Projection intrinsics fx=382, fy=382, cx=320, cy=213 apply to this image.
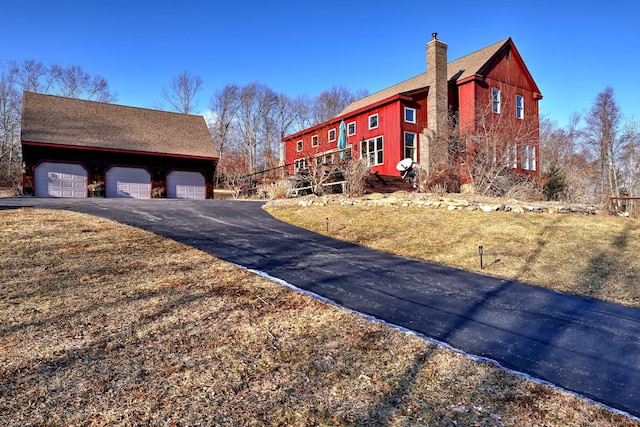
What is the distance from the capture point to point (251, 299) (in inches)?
163

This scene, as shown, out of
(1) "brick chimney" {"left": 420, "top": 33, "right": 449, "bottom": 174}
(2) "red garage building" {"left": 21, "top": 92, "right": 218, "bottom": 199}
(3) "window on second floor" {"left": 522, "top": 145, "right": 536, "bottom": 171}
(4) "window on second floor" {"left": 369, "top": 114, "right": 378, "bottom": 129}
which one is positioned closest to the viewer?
(2) "red garage building" {"left": 21, "top": 92, "right": 218, "bottom": 199}

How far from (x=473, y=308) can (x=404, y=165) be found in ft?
44.2

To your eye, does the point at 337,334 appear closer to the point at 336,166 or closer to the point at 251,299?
the point at 251,299

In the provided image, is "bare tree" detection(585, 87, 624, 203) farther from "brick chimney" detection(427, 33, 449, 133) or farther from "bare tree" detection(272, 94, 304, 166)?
"bare tree" detection(272, 94, 304, 166)

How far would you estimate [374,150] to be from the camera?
64.3 feet

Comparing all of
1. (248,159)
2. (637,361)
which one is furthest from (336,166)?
(248,159)

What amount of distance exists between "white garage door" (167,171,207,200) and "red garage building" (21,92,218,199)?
49 mm

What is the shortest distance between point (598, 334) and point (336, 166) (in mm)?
11909

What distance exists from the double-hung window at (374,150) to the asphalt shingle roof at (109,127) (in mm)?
8142

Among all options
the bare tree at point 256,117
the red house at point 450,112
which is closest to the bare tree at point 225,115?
the bare tree at point 256,117

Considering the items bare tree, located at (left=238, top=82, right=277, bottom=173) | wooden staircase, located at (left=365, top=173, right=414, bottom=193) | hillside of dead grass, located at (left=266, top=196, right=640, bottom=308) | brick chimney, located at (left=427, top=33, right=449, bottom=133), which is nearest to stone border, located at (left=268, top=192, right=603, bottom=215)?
hillside of dead grass, located at (left=266, top=196, right=640, bottom=308)

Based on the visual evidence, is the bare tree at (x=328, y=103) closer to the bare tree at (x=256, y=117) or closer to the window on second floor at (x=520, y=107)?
the bare tree at (x=256, y=117)

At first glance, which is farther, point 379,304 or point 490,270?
point 490,270

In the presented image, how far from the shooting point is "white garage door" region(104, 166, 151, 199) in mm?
18344
